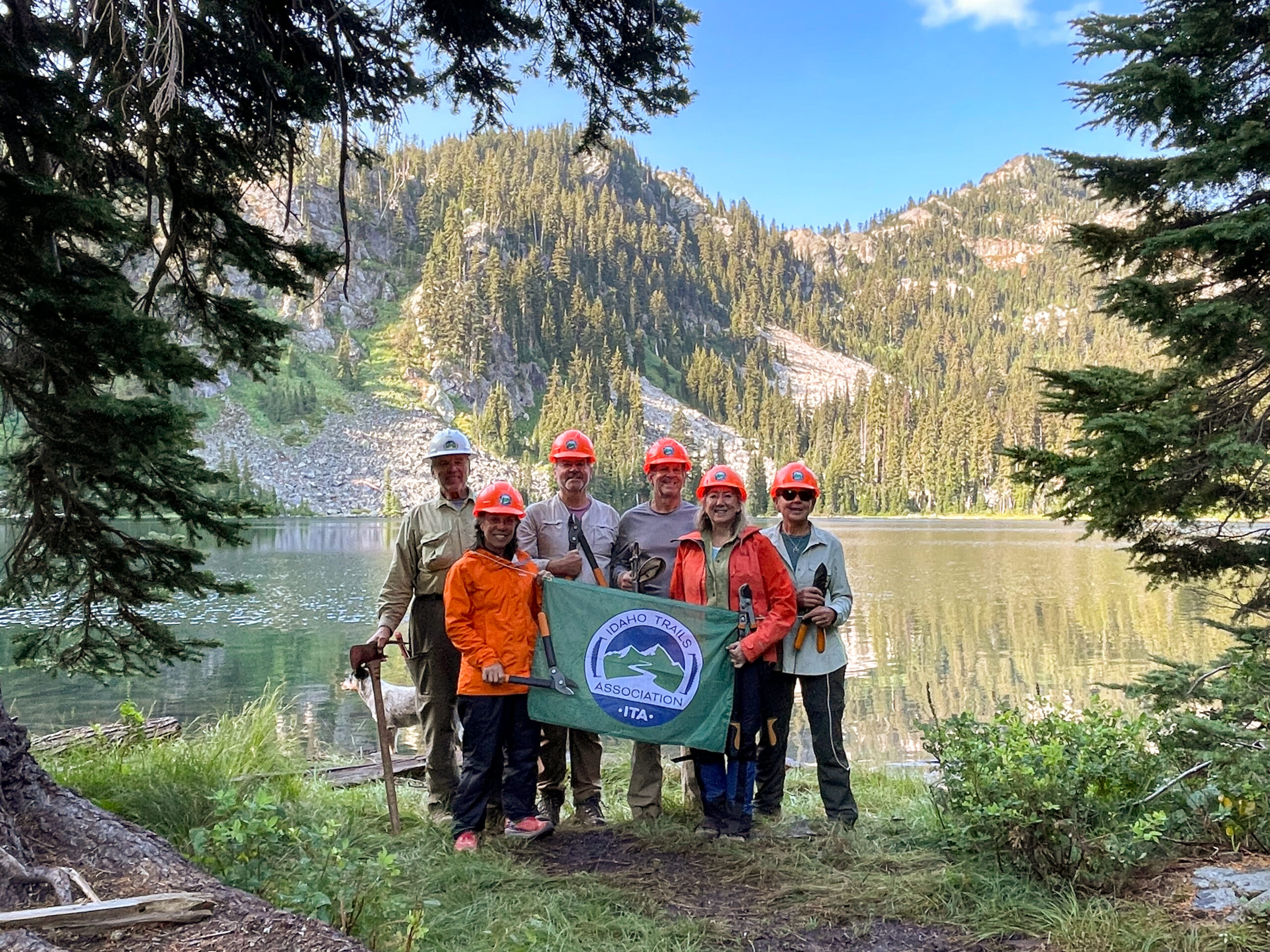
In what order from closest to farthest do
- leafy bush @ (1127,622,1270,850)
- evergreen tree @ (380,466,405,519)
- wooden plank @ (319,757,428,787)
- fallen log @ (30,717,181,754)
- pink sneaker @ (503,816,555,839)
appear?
leafy bush @ (1127,622,1270,850) < pink sneaker @ (503,816,555,839) < fallen log @ (30,717,181,754) < wooden plank @ (319,757,428,787) < evergreen tree @ (380,466,405,519)

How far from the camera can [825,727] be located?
15.1ft

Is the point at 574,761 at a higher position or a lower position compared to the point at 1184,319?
lower

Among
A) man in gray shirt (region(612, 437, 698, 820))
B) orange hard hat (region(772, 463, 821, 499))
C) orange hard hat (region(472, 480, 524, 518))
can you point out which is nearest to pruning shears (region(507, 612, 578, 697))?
man in gray shirt (region(612, 437, 698, 820))

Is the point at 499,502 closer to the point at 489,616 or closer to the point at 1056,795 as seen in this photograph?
the point at 489,616

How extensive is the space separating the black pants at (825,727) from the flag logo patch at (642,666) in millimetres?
504

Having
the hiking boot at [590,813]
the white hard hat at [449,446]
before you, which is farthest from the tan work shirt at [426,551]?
the hiking boot at [590,813]

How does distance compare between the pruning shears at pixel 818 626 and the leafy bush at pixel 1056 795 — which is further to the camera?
the pruning shears at pixel 818 626

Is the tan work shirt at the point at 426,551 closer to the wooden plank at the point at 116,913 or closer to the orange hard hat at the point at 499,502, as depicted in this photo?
the orange hard hat at the point at 499,502

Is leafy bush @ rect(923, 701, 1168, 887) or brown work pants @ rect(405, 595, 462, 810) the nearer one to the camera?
leafy bush @ rect(923, 701, 1168, 887)

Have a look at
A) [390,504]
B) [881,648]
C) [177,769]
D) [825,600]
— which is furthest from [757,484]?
[177,769]

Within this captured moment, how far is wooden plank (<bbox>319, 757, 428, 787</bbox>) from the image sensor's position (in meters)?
6.74

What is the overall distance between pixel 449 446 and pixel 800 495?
2047 millimetres

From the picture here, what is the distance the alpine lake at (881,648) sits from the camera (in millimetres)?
12477

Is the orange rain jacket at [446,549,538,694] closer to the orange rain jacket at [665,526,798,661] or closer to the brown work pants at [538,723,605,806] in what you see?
the brown work pants at [538,723,605,806]
